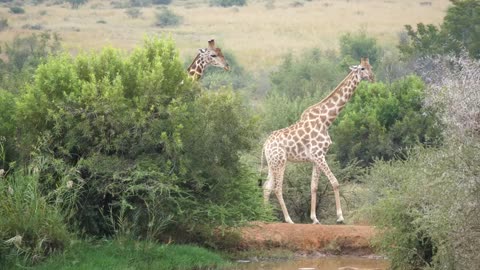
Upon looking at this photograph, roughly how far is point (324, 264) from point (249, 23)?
56.0m

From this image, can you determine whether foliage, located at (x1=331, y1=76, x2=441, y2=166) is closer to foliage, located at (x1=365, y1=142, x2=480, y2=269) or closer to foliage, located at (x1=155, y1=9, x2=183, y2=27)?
foliage, located at (x1=365, y1=142, x2=480, y2=269)

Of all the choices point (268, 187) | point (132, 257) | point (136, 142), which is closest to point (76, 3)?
point (268, 187)

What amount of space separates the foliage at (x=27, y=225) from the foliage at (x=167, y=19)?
55.1 metres

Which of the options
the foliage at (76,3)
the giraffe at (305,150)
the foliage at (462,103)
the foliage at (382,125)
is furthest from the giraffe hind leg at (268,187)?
the foliage at (76,3)

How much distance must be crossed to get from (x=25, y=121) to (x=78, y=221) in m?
1.92

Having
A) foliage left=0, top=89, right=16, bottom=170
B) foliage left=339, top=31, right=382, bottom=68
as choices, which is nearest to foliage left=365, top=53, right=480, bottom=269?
foliage left=0, top=89, right=16, bottom=170

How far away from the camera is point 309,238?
18234 millimetres

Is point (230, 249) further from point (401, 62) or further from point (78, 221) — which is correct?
point (401, 62)

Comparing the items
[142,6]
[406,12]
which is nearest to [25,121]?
[406,12]

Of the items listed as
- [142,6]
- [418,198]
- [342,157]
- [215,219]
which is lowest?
[142,6]

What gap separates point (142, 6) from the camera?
80.4 meters

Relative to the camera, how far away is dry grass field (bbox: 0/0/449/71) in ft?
204

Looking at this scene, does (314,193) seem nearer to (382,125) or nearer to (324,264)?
(324,264)

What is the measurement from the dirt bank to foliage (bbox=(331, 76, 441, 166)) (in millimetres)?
7602
